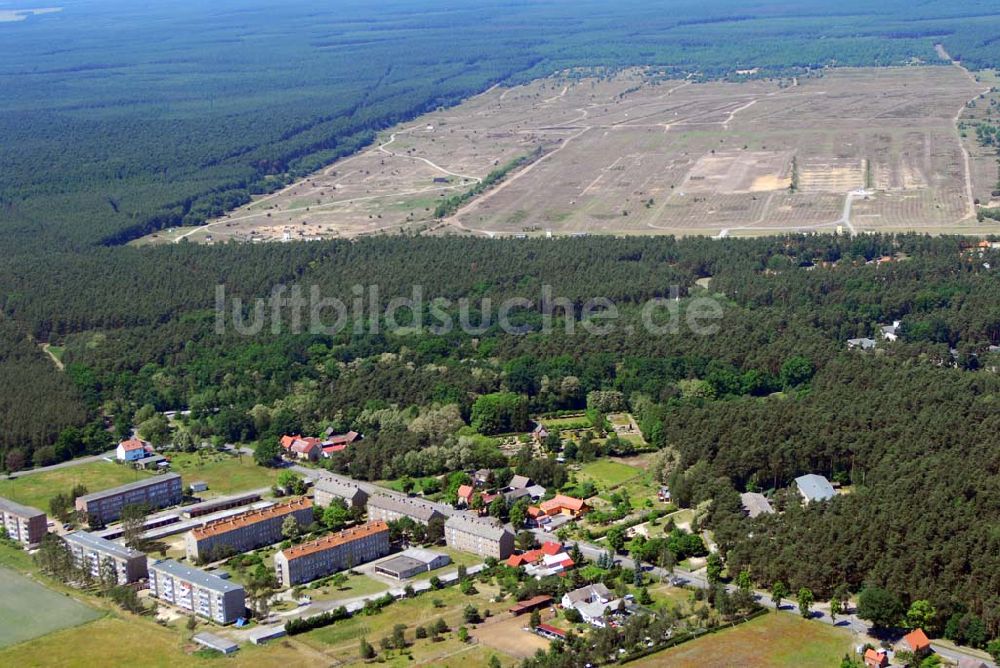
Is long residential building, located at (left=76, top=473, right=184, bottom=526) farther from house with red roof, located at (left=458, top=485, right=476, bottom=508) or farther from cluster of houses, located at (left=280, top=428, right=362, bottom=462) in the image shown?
house with red roof, located at (left=458, top=485, right=476, bottom=508)

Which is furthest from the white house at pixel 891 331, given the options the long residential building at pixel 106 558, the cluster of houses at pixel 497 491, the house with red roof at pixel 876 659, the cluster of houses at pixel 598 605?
the long residential building at pixel 106 558

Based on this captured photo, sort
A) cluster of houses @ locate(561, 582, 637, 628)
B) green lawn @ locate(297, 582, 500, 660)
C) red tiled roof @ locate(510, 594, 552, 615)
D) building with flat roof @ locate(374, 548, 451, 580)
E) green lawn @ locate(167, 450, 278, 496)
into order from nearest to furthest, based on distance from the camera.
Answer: green lawn @ locate(297, 582, 500, 660) < cluster of houses @ locate(561, 582, 637, 628) < red tiled roof @ locate(510, 594, 552, 615) < building with flat roof @ locate(374, 548, 451, 580) < green lawn @ locate(167, 450, 278, 496)

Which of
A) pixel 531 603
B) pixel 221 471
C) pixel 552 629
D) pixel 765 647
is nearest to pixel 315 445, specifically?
pixel 221 471

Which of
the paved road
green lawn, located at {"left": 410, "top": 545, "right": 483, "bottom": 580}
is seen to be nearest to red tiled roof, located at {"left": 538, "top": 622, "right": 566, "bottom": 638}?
the paved road

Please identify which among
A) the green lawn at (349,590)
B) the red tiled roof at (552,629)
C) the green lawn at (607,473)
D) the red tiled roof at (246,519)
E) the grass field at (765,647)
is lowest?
the green lawn at (607,473)

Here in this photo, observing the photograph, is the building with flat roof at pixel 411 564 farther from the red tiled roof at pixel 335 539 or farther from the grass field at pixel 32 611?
the grass field at pixel 32 611

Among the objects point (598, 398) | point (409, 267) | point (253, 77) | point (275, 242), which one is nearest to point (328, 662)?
point (598, 398)

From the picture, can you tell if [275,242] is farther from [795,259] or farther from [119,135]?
[119,135]

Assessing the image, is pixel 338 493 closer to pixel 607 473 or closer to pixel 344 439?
pixel 344 439
